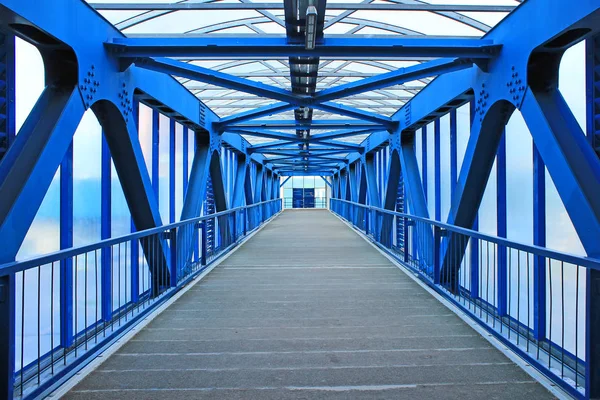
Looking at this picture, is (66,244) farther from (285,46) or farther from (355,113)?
(355,113)

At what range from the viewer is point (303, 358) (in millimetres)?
3615

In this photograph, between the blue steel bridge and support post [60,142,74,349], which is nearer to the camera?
the blue steel bridge

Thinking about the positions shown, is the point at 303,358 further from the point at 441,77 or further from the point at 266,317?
the point at 441,77

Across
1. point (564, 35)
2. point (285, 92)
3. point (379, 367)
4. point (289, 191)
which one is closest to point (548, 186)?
point (564, 35)

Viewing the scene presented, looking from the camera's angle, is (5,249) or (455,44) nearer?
(5,249)

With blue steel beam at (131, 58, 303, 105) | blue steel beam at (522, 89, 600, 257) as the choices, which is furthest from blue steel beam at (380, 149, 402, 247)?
blue steel beam at (522, 89, 600, 257)

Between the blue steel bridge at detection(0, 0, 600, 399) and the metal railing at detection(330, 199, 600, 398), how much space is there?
1.4 inches

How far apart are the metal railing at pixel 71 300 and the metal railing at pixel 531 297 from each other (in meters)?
3.29

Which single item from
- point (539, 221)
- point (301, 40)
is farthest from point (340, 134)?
point (539, 221)

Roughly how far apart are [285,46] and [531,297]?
4.38 meters

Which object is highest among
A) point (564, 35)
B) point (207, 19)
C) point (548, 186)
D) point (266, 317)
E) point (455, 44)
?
point (207, 19)

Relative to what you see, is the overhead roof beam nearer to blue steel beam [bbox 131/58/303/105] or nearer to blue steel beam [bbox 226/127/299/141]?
blue steel beam [bbox 131/58/303/105]

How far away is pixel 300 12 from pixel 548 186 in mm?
3419

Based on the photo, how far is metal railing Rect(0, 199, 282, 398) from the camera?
3.14 metres
